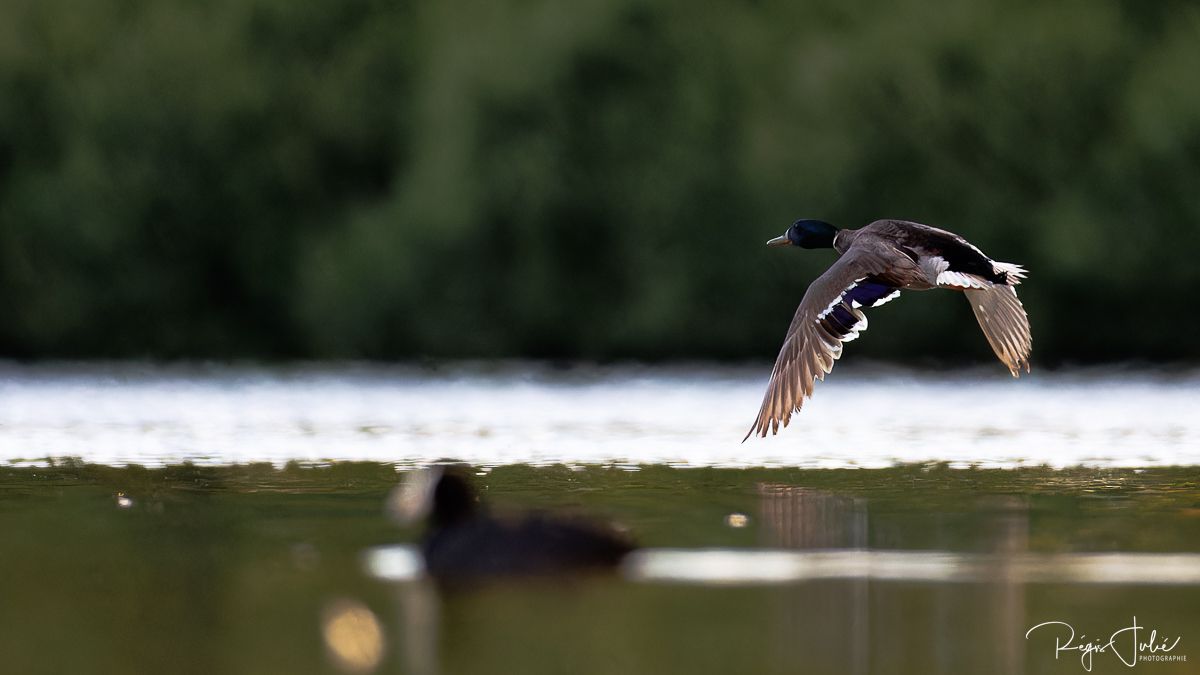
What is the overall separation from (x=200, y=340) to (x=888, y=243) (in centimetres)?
1468

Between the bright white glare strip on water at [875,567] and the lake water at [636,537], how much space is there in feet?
0.08

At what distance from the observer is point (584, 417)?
17.4m

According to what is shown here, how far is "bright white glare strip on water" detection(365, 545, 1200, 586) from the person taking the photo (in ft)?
28.6

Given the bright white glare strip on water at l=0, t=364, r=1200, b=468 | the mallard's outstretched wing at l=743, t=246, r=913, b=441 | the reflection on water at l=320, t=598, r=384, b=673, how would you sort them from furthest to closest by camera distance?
the bright white glare strip on water at l=0, t=364, r=1200, b=468 < the mallard's outstretched wing at l=743, t=246, r=913, b=441 < the reflection on water at l=320, t=598, r=384, b=673

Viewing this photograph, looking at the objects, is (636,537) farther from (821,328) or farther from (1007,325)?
(1007,325)

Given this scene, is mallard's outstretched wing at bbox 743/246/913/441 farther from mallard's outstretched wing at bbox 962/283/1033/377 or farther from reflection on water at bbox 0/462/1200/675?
mallard's outstretched wing at bbox 962/283/1033/377

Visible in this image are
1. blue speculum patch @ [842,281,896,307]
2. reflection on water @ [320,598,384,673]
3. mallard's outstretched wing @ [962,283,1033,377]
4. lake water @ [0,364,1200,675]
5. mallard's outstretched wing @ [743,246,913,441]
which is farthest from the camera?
mallard's outstretched wing @ [962,283,1033,377]

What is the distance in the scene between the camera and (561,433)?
15883mm

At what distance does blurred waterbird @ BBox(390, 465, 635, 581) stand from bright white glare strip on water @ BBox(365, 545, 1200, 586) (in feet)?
0.36

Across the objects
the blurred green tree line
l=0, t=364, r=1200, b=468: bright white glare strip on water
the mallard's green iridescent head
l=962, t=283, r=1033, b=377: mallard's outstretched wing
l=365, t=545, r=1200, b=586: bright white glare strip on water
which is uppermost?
the blurred green tree line

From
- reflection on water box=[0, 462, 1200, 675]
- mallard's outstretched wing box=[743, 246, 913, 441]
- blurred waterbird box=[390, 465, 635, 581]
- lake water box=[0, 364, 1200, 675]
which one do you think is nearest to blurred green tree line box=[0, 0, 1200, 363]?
lake water box=[0, 364, 1200, 675]

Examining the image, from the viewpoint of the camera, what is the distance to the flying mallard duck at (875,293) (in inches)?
509

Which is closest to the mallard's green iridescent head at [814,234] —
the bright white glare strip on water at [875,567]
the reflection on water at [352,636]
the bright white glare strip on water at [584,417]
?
the bright white glare strip on water at [584,417]

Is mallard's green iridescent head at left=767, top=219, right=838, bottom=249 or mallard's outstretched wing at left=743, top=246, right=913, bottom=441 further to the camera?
mallard's green iridescent head at left=767, top=219, right=838, bottom=249
